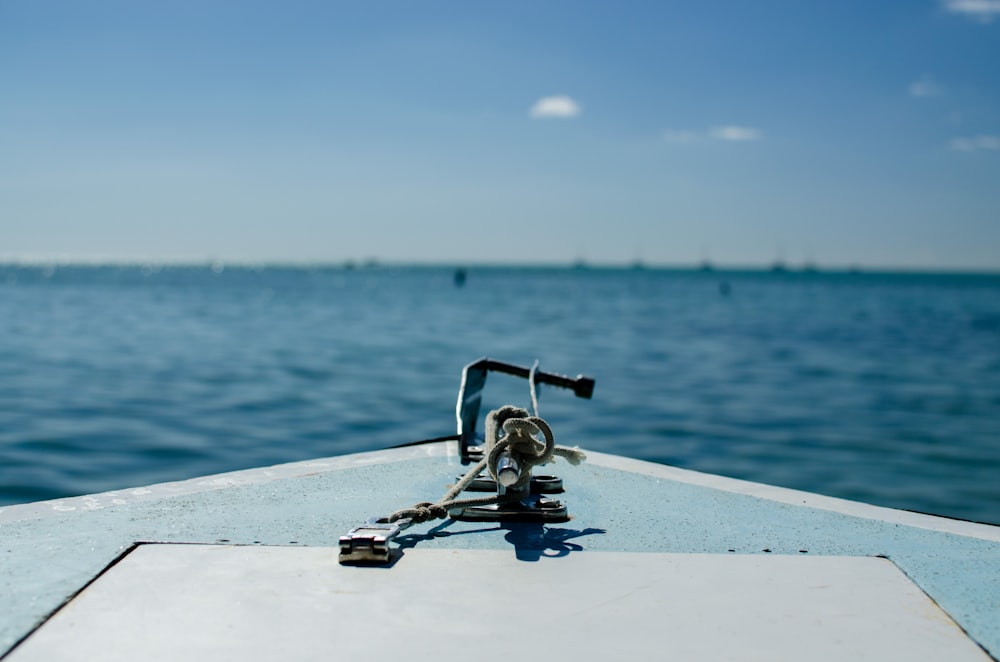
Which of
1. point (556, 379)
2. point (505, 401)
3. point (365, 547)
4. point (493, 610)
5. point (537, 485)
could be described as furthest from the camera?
point (505, 401)

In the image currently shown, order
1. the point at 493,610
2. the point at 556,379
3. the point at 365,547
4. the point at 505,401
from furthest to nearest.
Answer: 1. the point at 505,401
2. the point at 556,379
3. the point at 365,547
4. the point at 493,610

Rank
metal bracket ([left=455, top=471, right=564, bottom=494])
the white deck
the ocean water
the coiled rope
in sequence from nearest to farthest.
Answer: the white deck < the coiled rope < metal bracket ([left=455, top=471, right=564, bottom=494]) < the ocean water

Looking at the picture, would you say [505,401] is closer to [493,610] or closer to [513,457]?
[513,457]

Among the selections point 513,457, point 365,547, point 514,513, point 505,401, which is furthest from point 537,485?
point 505,401

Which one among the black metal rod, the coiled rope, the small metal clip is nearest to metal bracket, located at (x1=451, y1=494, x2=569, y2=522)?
the coiled rope

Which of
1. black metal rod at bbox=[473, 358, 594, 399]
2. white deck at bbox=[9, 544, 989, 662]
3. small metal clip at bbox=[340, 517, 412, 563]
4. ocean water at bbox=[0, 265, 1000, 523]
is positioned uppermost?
black metal rod at bbox=[473, 358, 594, 399]

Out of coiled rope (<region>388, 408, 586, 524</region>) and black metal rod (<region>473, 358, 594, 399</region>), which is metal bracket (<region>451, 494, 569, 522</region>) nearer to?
coiled rope (<region>388, 408, 586, 524</region>)

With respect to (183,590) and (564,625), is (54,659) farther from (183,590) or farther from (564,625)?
(564,625)

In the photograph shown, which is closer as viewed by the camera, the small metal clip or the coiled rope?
the small metal clip

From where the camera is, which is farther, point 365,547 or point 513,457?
point 513,457

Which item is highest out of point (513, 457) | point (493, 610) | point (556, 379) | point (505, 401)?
point (556, 379)

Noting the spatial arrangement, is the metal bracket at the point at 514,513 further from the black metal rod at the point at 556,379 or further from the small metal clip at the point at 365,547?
the black metal rod at the point at 556,379

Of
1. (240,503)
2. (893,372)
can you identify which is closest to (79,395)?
(240,503)

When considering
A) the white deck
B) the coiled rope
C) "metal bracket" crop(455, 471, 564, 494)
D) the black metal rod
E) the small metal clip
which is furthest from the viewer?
the black metal rod
